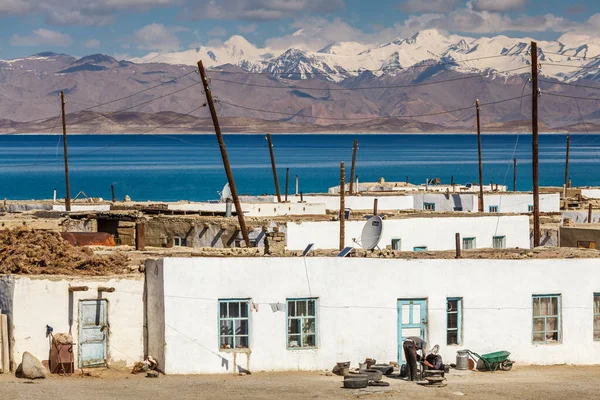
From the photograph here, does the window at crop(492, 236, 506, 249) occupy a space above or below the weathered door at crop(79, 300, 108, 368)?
above

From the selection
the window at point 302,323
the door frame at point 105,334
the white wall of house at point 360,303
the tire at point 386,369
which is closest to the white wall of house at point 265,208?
the white wall of house at point 360,303

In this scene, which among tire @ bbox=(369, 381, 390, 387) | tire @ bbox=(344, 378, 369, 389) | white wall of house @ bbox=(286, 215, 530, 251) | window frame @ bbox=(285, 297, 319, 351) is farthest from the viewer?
white wall of house @ bbox=(286, 215, 530, 251)

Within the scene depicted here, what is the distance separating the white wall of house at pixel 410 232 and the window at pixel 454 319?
12.6 meters

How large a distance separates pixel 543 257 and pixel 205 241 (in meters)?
16.8

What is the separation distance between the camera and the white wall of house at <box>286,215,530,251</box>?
43.1m

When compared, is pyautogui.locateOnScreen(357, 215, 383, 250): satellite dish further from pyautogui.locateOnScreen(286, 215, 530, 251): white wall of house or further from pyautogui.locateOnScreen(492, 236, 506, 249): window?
pyautogui.locateOnScreen(492, 236, 506, 249): window

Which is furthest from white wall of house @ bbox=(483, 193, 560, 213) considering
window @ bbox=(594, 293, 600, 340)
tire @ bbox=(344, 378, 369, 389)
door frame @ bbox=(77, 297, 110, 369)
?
door frame @ bbox=(77, 297, 110, 369)

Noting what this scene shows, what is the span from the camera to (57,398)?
24.8 meters

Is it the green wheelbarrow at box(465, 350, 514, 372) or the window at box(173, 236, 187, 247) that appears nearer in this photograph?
the green wheelbarrow at box(465, 350, 514, 372)

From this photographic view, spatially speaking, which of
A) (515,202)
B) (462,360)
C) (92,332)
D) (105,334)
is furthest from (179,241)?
(515,202)

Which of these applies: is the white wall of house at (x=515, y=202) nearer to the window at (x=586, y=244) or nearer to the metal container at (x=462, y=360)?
the window at (x=586, y=244)

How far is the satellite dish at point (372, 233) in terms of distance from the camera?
35156 millimetres

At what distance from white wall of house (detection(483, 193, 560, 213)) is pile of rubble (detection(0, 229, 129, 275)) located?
39.4 m

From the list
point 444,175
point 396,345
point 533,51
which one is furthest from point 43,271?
point 444,175
